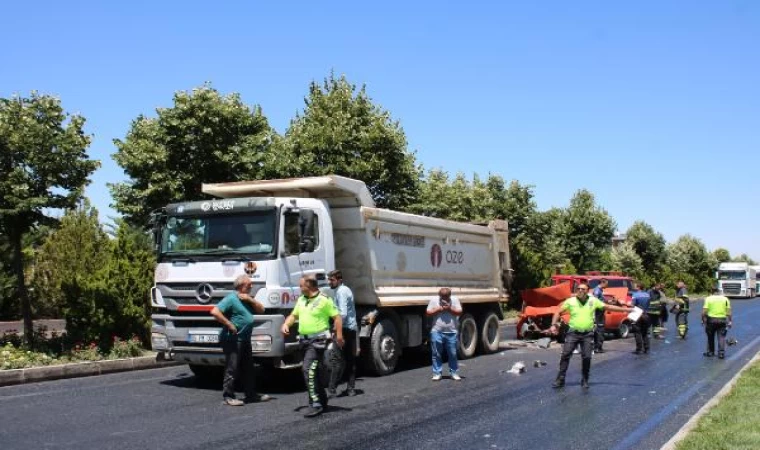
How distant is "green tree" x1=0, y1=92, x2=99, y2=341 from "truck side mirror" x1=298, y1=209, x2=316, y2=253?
601cm

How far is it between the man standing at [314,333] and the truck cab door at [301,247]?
126 cm

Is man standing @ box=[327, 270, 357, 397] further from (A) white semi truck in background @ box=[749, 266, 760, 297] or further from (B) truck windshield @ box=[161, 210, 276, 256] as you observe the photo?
(A) white semi truck in background @ box=[749, 266, 760, 297]

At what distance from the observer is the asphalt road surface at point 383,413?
7.70m

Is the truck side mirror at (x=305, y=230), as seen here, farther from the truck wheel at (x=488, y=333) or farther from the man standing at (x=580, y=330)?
the truck wheel at (x=488, y=333)

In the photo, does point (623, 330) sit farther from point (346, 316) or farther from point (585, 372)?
point (346, 316)

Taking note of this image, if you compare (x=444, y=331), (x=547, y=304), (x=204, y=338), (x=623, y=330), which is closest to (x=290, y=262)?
(x=204, y=338)

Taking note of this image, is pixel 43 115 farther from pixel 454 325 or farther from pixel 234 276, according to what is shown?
pixel 454 325

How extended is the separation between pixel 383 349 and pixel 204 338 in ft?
11.6

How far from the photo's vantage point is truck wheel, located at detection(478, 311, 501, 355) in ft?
55.0

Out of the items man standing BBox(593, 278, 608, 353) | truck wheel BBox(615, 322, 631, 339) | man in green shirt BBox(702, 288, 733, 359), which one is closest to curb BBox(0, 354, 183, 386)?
man standing BBox(593, 278, 608, 353)

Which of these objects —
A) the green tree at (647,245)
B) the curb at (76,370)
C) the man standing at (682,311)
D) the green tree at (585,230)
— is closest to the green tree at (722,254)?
the green tree at (647,245)

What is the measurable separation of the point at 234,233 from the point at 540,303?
11.1m

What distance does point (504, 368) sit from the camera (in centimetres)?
1435

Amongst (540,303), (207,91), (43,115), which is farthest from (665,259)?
(43,115)
